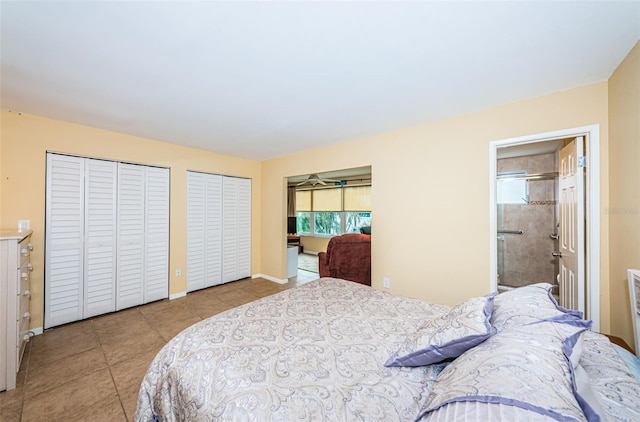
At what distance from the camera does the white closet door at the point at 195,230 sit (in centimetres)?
387

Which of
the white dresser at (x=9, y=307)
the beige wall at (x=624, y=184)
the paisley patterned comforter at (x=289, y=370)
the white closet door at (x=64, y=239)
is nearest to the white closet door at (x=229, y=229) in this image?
the white closet door at (x=64, y=239)

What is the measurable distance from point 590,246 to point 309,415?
2.49 m

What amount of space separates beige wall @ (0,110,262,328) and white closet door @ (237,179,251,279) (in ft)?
3.45

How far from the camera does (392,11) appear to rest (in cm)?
125

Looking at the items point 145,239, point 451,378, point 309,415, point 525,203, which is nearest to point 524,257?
point 525,203

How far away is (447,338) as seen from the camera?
995 mm

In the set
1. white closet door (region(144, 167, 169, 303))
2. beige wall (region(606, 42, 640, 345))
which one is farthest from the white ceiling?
white closet door (region(144, 167, 169, 303))

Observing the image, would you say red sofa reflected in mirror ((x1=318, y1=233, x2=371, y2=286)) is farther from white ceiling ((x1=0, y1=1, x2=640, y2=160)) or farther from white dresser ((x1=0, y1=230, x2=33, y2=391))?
white dresser ((x1=0, y1=230, x2=33, y2=391))

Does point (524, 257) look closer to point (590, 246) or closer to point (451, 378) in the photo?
point (590, 246)

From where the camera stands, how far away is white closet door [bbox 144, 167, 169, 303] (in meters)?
3.42

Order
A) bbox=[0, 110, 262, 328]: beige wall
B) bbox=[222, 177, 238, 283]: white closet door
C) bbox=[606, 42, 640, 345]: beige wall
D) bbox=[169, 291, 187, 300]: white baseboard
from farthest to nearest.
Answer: bbox=[222, 177, 238, 283]: white closet door → bbox=[169, 291, 187, 300]: white baseboard → bbox=[0, 110, 262, 328]: beige wall → bbox=[606, 42, 640, 345]: beige wall

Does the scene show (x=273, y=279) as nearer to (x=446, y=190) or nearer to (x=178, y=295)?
(x=178, y=295)

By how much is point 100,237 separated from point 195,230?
117 centimetres

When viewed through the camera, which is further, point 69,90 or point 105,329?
point 105,329
